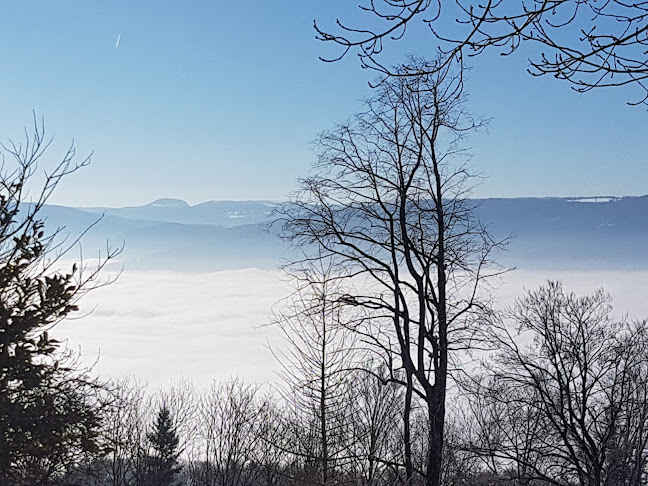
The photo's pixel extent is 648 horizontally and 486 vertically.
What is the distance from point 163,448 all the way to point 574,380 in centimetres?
2169

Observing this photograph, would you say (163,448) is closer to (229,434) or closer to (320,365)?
(229,434)

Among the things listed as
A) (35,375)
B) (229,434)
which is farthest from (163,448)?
(35,375)

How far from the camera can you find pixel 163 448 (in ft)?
100

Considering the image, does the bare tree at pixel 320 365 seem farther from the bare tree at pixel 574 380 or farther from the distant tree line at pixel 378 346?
the bare tree at pixel 574 380

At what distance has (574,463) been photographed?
13.8 metres

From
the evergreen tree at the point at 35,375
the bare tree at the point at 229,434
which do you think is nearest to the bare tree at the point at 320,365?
the evergreen tree at the point at 35,375

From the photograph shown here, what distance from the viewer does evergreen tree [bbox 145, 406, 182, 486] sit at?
30250 mm

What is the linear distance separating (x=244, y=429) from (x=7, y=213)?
2326 cm

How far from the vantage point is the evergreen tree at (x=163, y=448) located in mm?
30250

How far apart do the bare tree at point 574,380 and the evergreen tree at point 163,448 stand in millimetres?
19867

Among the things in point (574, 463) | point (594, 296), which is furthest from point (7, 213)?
point (594, 296)

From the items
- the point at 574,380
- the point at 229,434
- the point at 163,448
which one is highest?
the point at 574,380

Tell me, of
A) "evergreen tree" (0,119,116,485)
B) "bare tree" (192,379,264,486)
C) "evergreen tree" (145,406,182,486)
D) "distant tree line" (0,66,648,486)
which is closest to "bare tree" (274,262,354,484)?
"distant tree line" (0,66,648,486)

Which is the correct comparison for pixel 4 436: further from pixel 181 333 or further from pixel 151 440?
pixel 181 333
